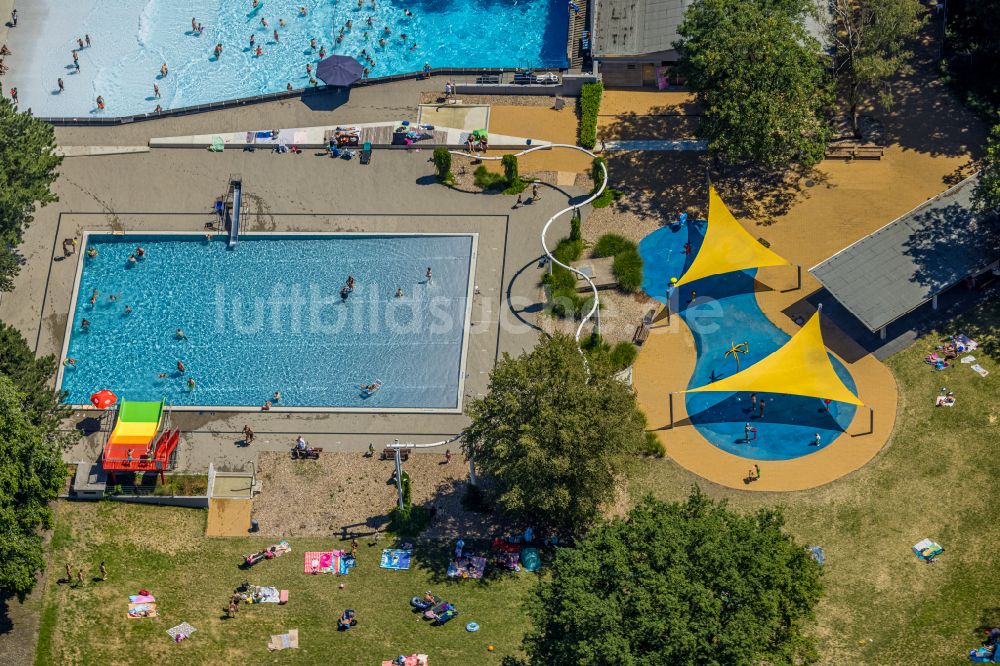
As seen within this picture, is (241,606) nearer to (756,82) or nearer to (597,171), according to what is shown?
(597,171)

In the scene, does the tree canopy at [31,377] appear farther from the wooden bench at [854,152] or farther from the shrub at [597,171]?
the wooden bench at [854,152]

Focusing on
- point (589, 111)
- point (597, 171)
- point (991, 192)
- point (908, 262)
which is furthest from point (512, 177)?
point (991, 192)

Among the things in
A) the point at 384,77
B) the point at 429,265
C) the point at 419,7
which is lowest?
the point at 429,265

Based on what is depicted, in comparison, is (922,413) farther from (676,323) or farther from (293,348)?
(293,348)

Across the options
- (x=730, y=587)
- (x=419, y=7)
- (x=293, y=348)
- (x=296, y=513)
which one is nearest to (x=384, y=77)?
(x=419, y=7)

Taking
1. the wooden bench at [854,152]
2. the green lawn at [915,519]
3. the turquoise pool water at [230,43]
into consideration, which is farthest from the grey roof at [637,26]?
the green lawn at [915,519]

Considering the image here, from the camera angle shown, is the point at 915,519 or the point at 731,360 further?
the point at 731,360

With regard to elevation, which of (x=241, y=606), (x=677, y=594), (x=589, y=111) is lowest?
(x=241, y=606)
